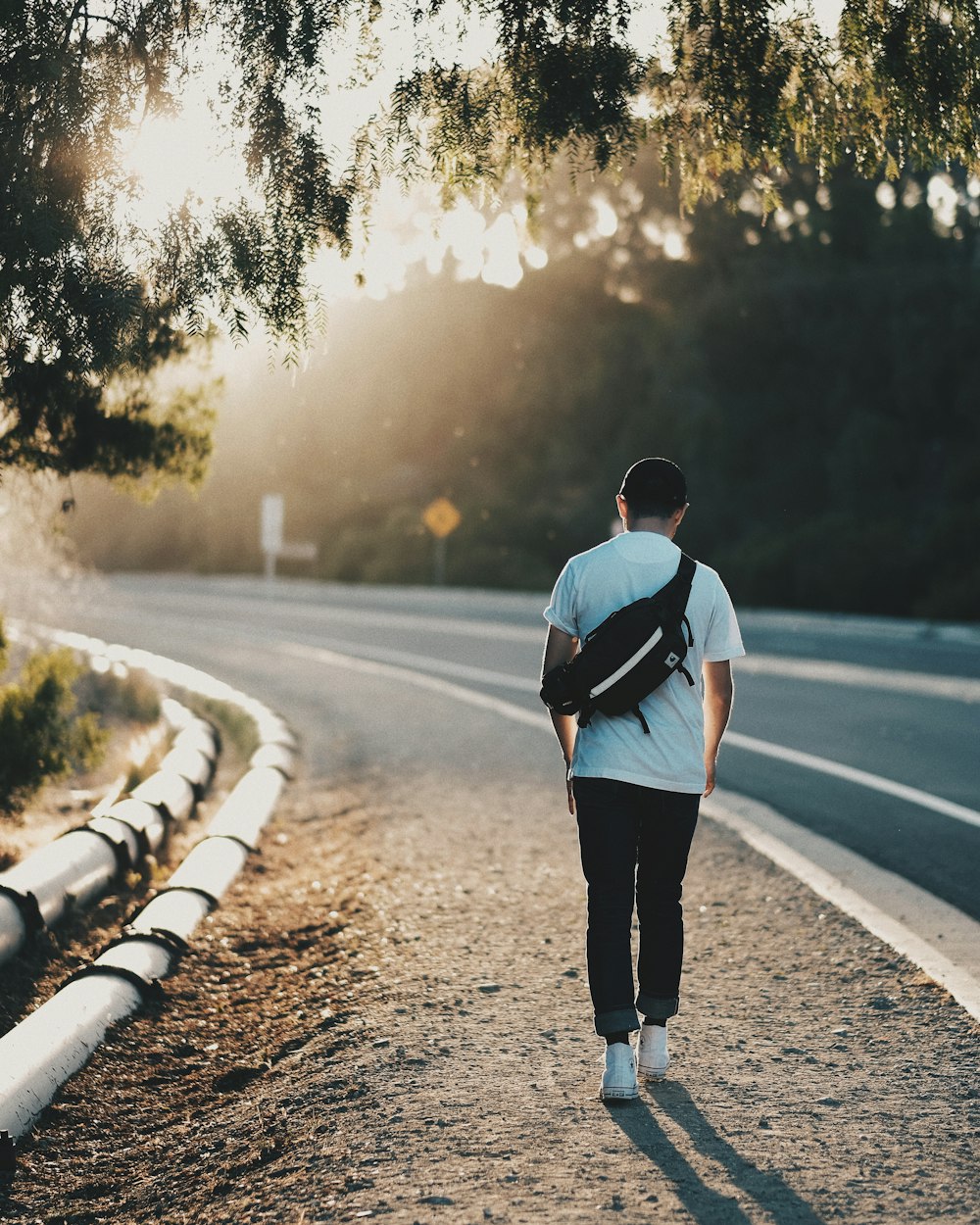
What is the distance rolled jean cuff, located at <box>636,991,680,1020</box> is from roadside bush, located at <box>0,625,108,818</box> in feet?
18.1

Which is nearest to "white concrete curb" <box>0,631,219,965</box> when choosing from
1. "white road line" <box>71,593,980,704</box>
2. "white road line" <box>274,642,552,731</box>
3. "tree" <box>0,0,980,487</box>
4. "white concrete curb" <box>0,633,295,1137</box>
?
"white concrete curb" <box>0,633,295,1137</box>

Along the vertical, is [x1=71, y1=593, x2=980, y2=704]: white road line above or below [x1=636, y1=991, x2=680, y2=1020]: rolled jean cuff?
below

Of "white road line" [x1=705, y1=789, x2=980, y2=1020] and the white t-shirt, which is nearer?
the white t-shirt

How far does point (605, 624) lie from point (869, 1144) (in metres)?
1.57

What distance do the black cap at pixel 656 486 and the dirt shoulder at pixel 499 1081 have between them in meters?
1.76

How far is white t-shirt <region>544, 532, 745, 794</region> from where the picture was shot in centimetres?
443

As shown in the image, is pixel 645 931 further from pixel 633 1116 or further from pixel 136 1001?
pixel 136 1001

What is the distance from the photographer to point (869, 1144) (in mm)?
3984

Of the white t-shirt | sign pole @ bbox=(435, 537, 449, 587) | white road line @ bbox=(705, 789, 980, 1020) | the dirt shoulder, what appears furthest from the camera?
sign pole @ bbox=(435, 537, 449, 587)

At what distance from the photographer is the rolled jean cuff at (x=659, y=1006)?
458 centimetres

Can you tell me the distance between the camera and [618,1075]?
14.2 feet

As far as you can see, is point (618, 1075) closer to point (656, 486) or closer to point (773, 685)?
point (656, 486)

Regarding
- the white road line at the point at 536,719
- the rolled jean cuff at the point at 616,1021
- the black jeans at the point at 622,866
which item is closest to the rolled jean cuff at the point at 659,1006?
the black jeans at the point at 622,866

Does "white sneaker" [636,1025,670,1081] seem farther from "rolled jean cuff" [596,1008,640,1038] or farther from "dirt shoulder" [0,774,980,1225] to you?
"rolled jean cuff" [596,1008,640,1038]
